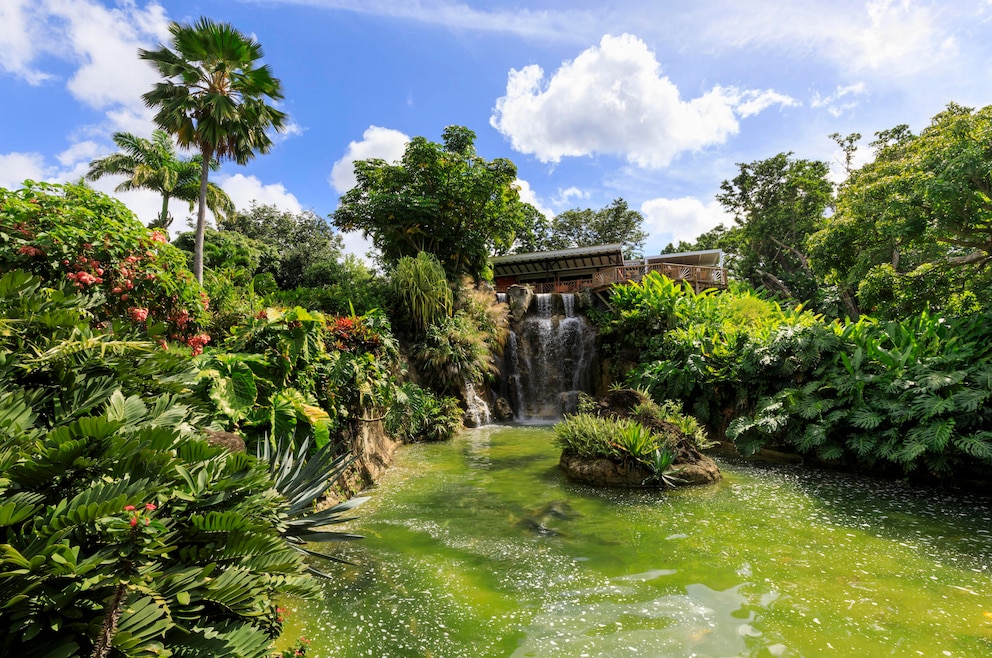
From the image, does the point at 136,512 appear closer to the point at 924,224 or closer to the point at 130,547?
the point at 130,547

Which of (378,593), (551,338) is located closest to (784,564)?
(378,593)

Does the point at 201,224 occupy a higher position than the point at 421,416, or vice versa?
the point at 201,224

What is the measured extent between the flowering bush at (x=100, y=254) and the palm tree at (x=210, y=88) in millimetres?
6670

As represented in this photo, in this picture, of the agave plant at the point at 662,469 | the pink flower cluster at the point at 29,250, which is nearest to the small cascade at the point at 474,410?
the agave plant at the point at 662,469

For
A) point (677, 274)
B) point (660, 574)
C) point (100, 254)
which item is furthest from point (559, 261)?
point (100, 254)

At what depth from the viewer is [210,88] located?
10766 millimetres

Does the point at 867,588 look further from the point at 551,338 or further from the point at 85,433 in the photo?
the point at 551,338

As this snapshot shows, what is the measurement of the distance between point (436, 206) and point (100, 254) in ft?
43.0

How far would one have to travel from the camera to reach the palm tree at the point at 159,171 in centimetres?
2152

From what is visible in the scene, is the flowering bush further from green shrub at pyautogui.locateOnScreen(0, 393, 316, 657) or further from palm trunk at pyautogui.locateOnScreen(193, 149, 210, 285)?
palm trunk at pyautogui.locateOnScreen(193, 149, 210, 285)

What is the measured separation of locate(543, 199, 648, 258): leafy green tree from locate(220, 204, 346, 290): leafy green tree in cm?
1781

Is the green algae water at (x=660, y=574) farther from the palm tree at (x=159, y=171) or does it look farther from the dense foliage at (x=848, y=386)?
the palm tree at (x=159, y=171)

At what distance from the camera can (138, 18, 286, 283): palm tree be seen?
1037 centimetres

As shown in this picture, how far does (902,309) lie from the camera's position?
880cm
